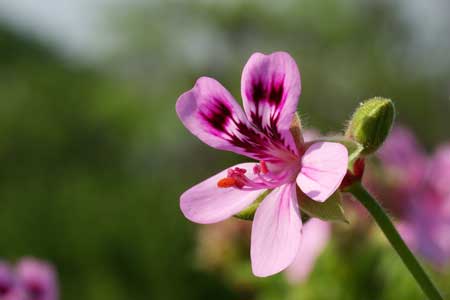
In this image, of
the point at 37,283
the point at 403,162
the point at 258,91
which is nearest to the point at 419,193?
the point at 403,162

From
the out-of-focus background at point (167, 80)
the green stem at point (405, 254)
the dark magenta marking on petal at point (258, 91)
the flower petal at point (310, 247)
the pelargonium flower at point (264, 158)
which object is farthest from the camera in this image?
the out-of-focus background at point (167, 80)

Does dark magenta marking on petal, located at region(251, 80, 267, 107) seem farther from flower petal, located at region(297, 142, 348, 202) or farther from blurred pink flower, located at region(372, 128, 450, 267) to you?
blurred pink flower, located at region(372, 128, 450, 267)

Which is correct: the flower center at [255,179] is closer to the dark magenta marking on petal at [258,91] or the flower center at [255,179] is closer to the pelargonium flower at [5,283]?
the dark magenta marking on petal at [258,91]


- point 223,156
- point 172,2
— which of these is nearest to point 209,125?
point 223,156

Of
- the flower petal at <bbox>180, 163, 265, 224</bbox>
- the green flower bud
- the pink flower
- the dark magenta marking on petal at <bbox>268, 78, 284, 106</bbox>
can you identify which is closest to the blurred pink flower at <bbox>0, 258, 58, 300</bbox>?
the pink flower

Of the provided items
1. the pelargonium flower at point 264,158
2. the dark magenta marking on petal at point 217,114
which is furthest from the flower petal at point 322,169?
the dark magenta marking on petal at point 217,114
